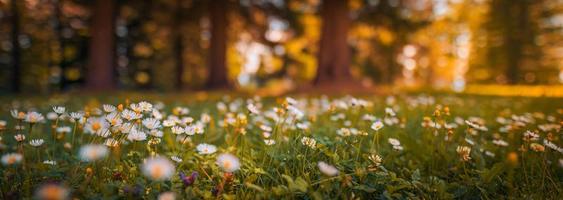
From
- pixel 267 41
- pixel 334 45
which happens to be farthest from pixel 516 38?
pixel 334 45

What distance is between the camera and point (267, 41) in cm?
1543

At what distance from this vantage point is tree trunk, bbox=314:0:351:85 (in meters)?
9.78

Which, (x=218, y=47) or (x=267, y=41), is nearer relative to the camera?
(x=218, y=47)

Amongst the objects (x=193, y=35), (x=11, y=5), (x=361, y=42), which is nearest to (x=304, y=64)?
(x=361, y=42)

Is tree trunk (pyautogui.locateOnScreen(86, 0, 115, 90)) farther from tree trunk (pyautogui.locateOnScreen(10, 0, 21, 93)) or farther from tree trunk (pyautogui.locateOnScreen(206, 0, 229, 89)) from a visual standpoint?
tree trunk (pyautogui.locateOnScreen(10, 0, 21, 93))

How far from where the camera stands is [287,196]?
4.88ft

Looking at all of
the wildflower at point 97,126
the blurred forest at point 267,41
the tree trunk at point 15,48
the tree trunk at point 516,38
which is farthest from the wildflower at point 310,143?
the tree trunk at point 516,38

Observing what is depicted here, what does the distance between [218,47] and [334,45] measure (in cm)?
438

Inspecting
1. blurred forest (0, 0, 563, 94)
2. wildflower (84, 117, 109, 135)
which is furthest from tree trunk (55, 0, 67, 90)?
wildflower (84, 117, 109, 135)

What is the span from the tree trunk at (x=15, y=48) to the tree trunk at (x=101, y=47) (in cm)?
817

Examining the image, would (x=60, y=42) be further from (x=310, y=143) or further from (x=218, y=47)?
(x=310, y=143)

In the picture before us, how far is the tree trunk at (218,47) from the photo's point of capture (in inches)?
477

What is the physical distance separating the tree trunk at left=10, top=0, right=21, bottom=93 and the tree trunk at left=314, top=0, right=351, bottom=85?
14661 mm

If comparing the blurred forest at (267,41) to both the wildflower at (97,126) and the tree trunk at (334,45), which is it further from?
the wildflower at (97,126)
